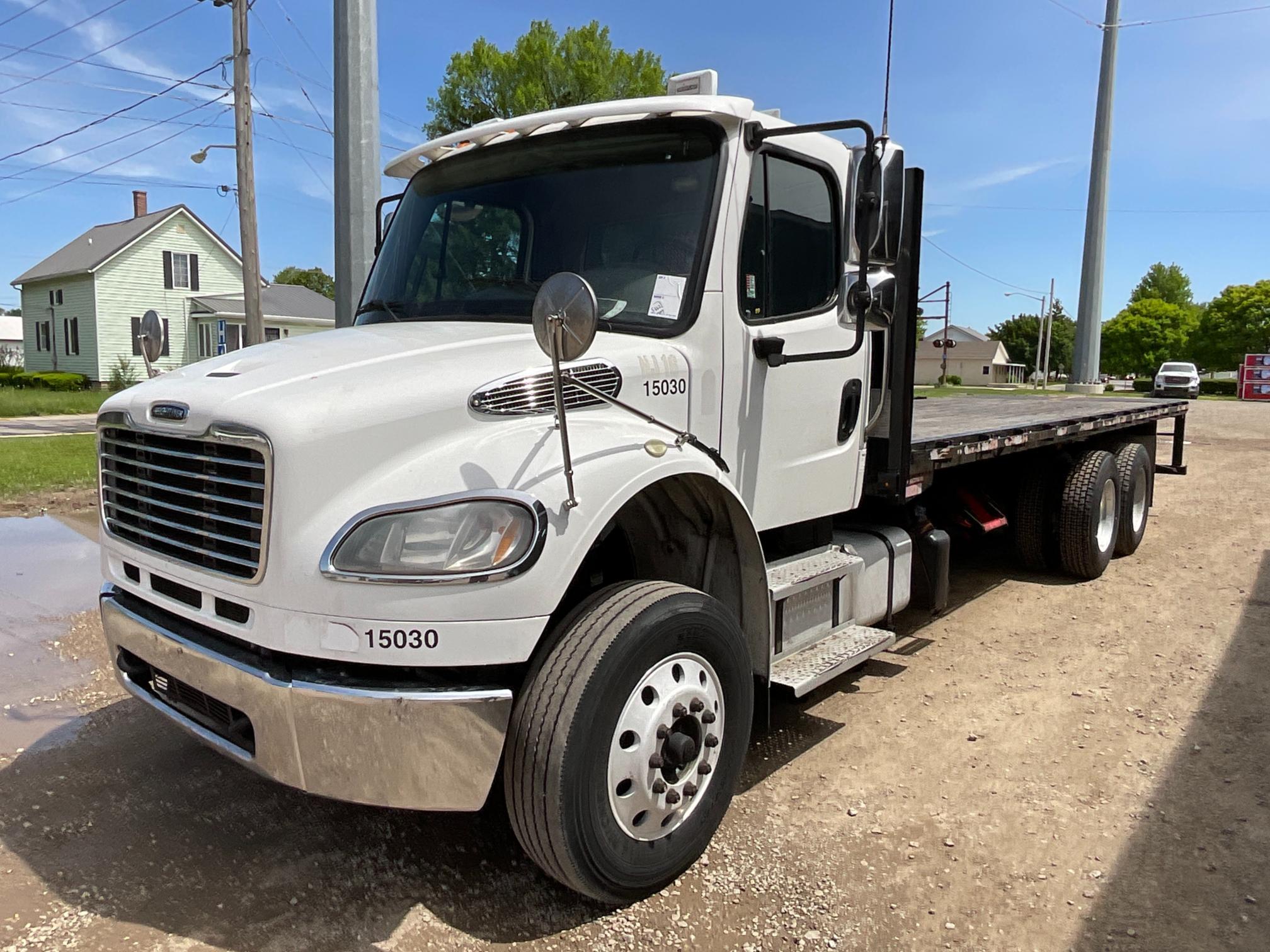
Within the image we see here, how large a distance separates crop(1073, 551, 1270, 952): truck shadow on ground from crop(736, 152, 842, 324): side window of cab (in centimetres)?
235

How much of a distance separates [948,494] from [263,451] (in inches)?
195

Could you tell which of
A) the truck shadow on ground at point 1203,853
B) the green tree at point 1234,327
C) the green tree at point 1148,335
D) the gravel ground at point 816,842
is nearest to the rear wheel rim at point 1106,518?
the gravel ground at point 816,842

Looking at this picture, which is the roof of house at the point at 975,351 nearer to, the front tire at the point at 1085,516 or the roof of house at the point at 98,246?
the roof of house at the point at 98,246

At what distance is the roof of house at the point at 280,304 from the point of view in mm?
37094

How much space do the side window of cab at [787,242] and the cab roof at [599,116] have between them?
0.20m

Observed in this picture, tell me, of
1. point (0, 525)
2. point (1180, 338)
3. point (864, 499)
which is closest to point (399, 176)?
point (864, 499)

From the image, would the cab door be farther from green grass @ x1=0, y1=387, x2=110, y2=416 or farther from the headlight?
green grass @ x1=0, y1=387, x2=110, y2=416

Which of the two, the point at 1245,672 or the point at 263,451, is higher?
the point at 263,451

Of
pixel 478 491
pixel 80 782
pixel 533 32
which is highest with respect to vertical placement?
pixel 533 32

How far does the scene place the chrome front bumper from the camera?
8.21 feet

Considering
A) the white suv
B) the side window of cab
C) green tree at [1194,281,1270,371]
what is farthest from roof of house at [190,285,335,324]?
green tree at [1194,281,1270,371]

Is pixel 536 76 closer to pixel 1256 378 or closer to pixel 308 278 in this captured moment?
pixel 1256 378

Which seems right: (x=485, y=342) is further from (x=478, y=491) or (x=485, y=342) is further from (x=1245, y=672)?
(x=1245, y=672)

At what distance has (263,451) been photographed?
2.55 metres
